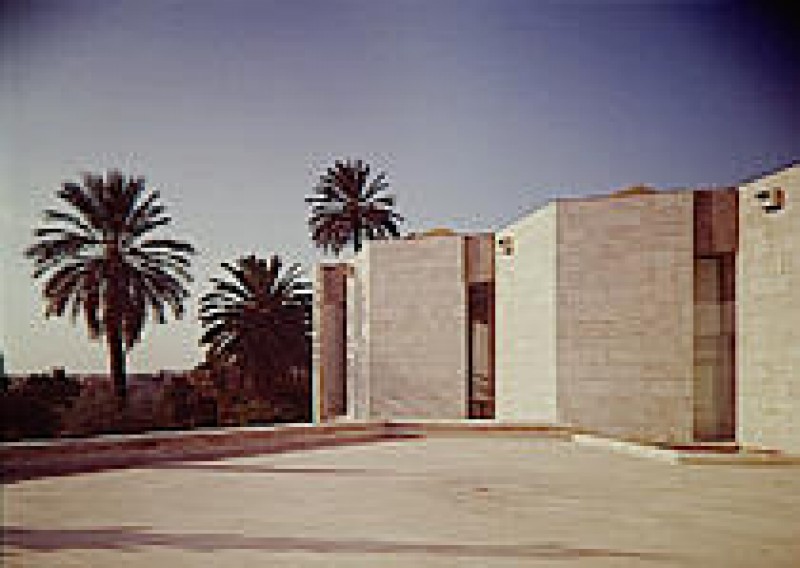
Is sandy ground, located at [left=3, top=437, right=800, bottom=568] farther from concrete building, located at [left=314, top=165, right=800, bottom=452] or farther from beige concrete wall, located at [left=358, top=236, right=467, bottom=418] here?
beige concrete wall, located at [left=358, top=236, right=467, bottom=418]

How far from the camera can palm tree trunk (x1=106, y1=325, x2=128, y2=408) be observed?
2183 centimetres

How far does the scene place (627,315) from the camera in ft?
46.1

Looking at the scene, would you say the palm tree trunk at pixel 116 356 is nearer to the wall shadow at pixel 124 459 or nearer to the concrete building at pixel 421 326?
the concrete building at pixel 421 326

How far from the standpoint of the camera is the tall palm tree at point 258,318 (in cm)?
2727

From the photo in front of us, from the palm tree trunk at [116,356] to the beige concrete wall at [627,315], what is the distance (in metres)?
15.1

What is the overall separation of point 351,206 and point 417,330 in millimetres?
13136

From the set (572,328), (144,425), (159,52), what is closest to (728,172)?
(572,328)

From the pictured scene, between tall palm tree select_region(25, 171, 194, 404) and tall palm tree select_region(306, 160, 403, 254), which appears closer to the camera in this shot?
tall palm tree select_region(25, 171, 194, 404)

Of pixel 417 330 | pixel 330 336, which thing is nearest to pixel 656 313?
pixel 417 330

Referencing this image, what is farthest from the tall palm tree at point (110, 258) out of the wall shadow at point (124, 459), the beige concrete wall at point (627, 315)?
the beige concrete wall at point (627, 315)

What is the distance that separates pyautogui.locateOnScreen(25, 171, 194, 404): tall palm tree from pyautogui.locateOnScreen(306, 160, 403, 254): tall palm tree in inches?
369

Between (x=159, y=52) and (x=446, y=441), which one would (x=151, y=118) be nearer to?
(x=159, y=52)

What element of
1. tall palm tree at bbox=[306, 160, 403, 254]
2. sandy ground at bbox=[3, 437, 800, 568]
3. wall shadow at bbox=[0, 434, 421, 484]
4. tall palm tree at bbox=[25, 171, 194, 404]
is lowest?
wall shadow at bbox=[0, 434, 421, 484]

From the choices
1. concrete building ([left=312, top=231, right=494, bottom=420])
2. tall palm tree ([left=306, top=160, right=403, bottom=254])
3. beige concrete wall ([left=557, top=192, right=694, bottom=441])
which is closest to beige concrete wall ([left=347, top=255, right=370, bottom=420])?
concrete building ([left=312, top=231, right=494, bottom=420])
